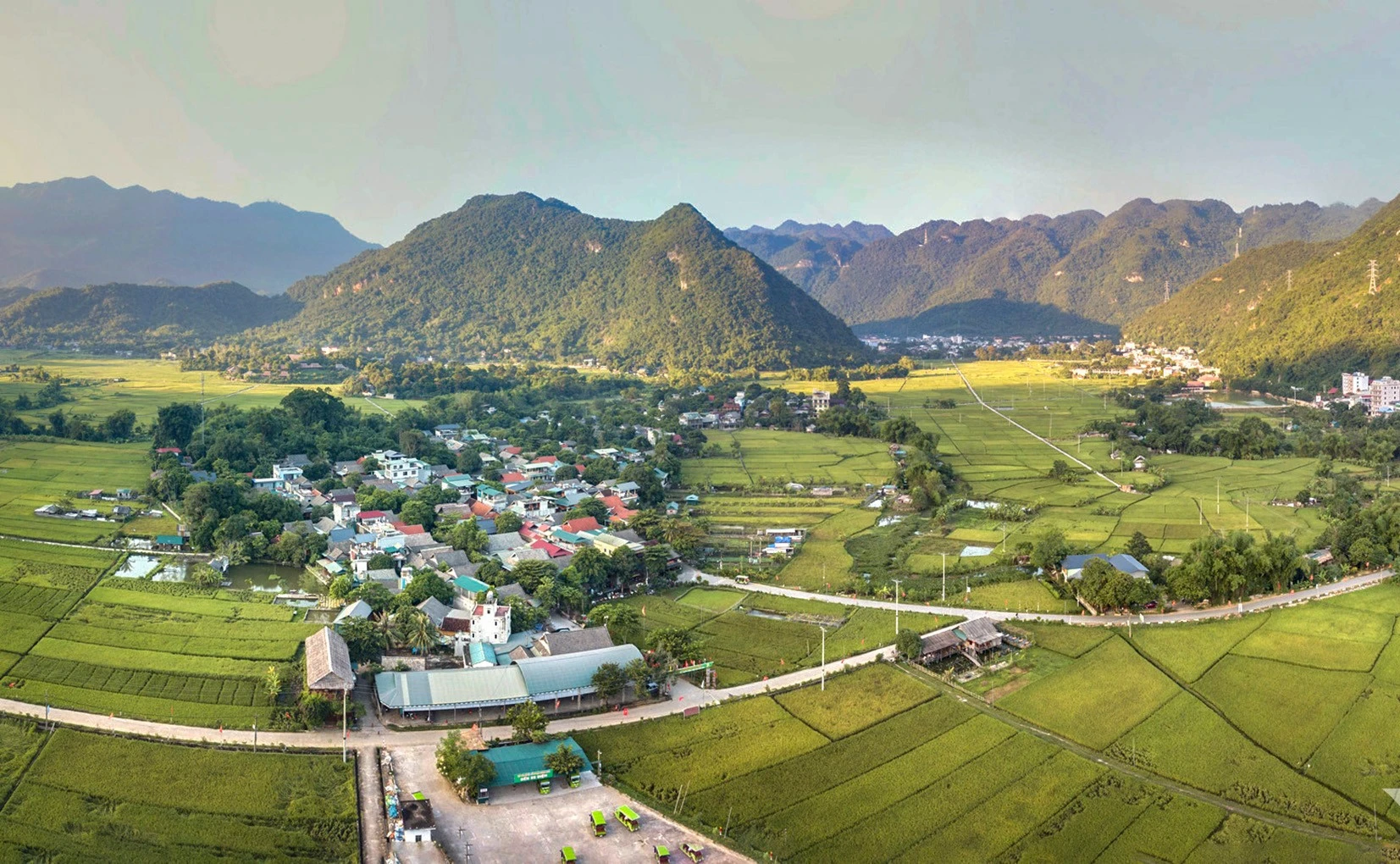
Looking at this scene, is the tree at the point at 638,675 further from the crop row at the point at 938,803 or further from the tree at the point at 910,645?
the crop row at the point at 938,803

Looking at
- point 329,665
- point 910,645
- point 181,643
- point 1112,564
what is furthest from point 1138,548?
point 181,643

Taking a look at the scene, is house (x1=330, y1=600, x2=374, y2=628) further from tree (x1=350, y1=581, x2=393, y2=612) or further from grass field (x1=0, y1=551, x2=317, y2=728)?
grass field (x1=0, y1=551, x2=317, y2=728)

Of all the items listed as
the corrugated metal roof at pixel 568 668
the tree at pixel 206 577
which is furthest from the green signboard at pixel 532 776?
the tree at pixel 206 577

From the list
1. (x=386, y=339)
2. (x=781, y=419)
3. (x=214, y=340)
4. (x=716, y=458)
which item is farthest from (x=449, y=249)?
(x=716, y=458)

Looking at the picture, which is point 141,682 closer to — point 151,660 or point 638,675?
point 151,660

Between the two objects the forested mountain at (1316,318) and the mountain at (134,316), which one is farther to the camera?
the mountain at (134,316)

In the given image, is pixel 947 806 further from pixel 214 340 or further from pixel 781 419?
pixel 214 340
